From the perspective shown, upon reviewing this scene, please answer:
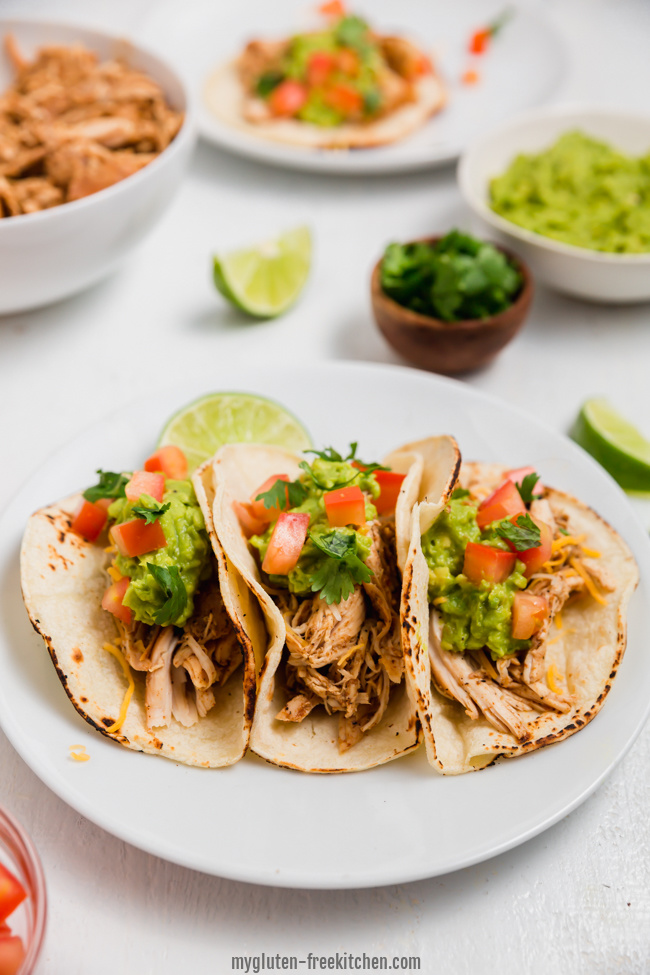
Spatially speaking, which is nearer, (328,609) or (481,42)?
(328,609)

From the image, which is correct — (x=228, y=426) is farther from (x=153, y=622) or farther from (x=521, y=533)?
(x=521, y=533)

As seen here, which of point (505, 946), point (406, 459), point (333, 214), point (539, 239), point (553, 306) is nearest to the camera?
point (505, 946)

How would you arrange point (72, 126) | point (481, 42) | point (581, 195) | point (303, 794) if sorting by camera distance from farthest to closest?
point (481, 42) → point (581, 195) → point (72, 126) → point (303, 794)

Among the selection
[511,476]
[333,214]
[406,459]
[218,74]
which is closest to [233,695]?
[406,459]

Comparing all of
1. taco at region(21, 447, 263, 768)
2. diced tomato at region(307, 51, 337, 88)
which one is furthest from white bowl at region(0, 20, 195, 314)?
taco at region(21, 447, 263, 768)

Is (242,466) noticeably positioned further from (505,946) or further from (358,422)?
(505,946)

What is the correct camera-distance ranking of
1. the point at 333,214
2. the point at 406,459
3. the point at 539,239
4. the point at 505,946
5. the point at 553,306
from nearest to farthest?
the point at 505,946 < the point at 406,459 < the point at 539,239 < the point at 553,306 < the point at 333,214

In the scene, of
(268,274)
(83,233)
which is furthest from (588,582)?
(83,233)
